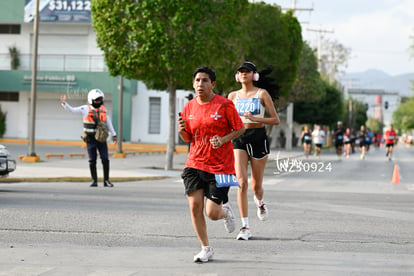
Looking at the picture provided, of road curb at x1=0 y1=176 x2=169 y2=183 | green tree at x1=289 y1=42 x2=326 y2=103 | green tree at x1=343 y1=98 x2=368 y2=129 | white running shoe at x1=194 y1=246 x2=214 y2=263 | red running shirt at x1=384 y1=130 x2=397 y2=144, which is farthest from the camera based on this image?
green tree at x1=343 y1=98 x2=368 y2=129

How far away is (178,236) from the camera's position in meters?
9.07

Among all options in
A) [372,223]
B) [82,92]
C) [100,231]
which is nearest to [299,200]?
[372,223]

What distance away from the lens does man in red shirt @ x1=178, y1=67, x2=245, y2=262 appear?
7.34 metres

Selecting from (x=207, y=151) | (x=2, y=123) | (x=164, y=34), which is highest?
(x=164, y=34)

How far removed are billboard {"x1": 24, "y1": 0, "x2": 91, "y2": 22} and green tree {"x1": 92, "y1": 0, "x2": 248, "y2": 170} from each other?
957 inches

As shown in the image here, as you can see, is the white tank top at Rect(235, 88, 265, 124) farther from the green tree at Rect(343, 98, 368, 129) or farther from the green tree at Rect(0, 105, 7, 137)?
the green tree at Rect(343, 98, 368, 129)

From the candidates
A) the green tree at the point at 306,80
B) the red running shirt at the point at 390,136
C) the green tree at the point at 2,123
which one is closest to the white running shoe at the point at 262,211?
the red running shirt at the point at 390,136

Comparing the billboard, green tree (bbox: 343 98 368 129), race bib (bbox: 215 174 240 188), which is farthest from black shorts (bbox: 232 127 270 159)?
green tree (bbox: 343 98 368 129)

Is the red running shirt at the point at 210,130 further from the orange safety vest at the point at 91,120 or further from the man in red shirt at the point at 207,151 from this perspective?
the orange safety vest at the point at 91,120

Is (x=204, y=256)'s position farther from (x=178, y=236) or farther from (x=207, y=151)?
(x=178, y=236)

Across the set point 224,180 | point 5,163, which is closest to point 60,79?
point 5,163

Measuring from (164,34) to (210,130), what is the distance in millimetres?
15331

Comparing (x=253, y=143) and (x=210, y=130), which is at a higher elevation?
(x=210, y=130)

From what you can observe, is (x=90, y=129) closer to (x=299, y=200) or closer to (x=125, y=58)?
(x=299, y=200)
